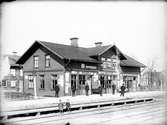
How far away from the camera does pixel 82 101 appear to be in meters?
12.3

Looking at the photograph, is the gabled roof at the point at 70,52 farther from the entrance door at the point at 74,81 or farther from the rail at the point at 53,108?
the rail at the point at 53,108

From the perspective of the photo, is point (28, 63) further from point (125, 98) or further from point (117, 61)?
point (125, 98)

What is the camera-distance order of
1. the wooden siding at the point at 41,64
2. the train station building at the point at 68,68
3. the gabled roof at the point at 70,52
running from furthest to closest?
the wooden siding at the point at 41,64 → the train station building at the point at 68,68 → the gabled roof at the point at 70,52

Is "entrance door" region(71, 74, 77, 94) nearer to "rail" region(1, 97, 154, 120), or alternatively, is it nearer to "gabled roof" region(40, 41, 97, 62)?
"gabled roof" region(40, 41, 97, 62)

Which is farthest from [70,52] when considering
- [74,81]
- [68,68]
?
[74,81]

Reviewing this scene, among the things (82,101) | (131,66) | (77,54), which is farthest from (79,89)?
(131,66)

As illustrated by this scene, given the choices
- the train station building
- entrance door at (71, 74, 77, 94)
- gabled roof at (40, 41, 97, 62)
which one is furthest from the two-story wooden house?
entrance door at (71, 74, 77, 94)

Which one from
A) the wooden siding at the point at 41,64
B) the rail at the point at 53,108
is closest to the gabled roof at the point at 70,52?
the wooden siding at the point at 41,64

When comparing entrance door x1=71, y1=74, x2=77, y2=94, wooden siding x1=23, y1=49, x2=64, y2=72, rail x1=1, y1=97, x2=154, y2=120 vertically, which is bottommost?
rail x1=1, y1=97, x2=154, y2=120

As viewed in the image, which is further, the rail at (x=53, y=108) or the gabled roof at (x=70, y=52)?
the gabled roof at (x=70, y=52)

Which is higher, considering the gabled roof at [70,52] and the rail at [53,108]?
the gabled roof at [70,52]

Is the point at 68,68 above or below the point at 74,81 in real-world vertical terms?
above

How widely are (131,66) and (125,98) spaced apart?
132 inches

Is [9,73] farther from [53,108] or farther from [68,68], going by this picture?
[68,68]
